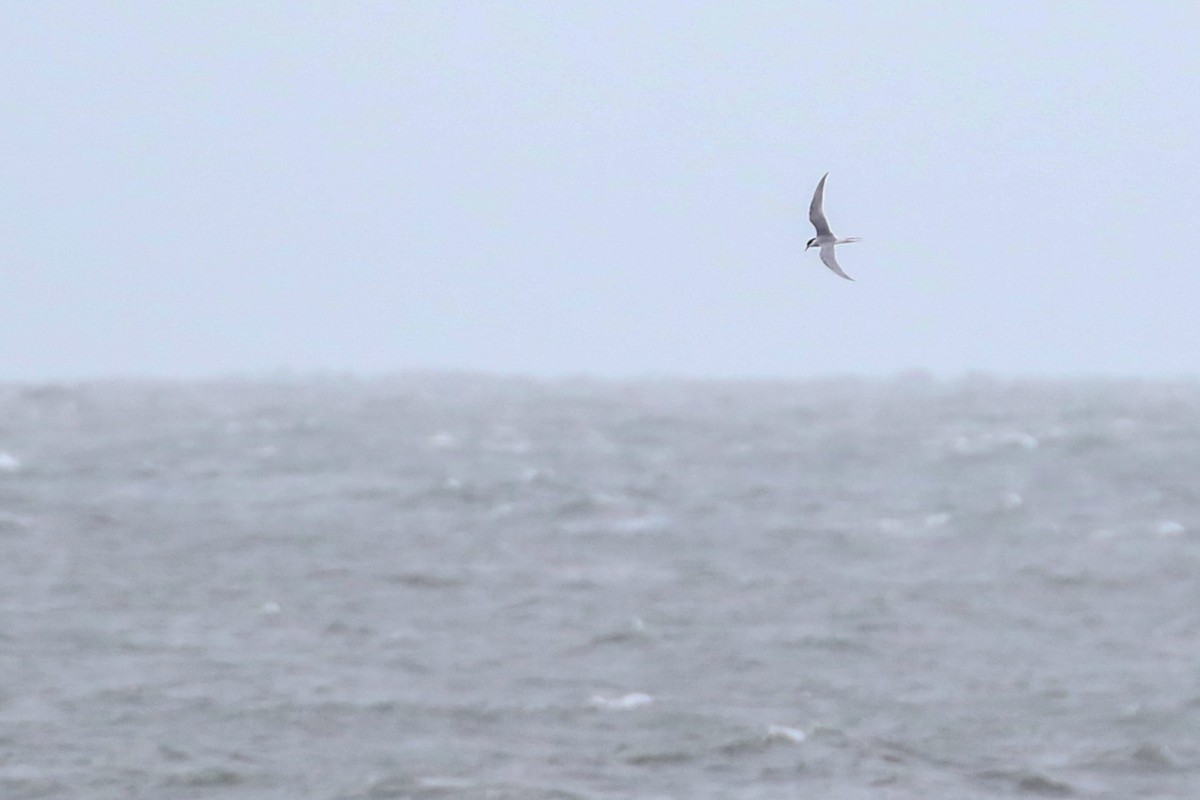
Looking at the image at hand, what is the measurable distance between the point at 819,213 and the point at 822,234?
0.26 metres

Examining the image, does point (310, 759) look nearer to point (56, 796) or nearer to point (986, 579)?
point (56, 796)

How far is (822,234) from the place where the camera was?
11.8m

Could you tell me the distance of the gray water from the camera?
16828mm

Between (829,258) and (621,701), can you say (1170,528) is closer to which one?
(621,701)

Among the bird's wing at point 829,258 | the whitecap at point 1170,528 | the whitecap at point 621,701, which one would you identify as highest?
the bird's wing at point 829,258

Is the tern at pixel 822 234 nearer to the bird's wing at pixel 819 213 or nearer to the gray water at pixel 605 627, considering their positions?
the bird's wing at pixel 819 213

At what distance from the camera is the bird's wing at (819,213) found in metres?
11.9

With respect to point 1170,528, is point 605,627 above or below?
below

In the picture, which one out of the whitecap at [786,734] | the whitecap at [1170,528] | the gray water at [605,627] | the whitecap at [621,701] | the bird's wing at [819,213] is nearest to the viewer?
the bird's wing at [819,213]

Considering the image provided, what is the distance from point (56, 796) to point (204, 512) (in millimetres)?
19367

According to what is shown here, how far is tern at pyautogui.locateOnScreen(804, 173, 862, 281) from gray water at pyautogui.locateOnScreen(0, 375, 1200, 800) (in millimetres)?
6050

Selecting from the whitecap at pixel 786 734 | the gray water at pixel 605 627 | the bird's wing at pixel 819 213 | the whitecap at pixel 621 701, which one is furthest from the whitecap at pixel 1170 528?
the bird's wing at pixel 819 213

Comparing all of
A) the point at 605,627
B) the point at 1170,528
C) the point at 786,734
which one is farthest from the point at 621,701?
the point at 1170,528

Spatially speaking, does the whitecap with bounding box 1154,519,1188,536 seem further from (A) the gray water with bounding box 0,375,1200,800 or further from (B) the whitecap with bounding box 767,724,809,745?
(B) the whitecap with bounding box 767,724,809,745
